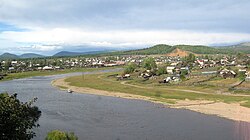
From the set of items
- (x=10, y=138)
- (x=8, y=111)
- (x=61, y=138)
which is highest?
(x=8, y=111)

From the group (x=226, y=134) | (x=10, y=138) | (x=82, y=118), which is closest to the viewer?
(x=10, y=138)

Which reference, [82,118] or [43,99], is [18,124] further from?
[43,99]

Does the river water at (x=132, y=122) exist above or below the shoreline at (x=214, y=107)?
below

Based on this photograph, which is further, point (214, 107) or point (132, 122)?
point (214, 107)

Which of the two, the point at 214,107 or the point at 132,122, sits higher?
the point at 214,107

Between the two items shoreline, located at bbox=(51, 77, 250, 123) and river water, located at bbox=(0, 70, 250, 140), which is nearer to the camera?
river water, located at bbox=(0, 70, 250, 140)

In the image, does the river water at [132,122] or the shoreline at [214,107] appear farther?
the shoreline at [214,107]

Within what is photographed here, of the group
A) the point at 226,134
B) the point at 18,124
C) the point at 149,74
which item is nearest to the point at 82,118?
the point at 226,134

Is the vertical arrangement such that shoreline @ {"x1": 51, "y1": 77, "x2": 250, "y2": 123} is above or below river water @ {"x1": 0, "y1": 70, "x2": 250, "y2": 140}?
above
